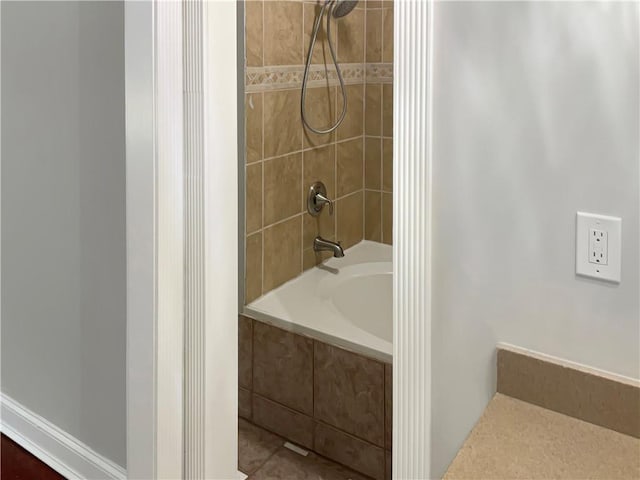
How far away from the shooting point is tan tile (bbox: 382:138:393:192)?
9.65 feet

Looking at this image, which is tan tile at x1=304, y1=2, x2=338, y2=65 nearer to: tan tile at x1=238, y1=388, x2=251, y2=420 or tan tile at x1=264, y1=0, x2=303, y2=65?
tan tile at x1=264, y1=0, x2=303, y2=65

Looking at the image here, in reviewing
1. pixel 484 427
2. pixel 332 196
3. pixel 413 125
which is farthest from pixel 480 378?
pixel 332 196

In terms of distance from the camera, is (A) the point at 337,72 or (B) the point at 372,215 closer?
(A) the point at 337,72

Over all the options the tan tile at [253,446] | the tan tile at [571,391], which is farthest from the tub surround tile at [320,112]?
the tan tile at [571,391]

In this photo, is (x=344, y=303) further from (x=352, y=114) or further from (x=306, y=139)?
(x=352, y=114)

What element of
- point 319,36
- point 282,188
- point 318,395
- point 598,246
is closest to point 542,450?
point 598,246

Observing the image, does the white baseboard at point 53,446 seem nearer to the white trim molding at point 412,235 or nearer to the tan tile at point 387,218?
the white trim molding at point 412,235

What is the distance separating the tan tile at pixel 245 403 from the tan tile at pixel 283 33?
1.29 metres

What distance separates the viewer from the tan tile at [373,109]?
2.93 metres

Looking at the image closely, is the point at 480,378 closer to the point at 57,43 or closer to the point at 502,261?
the point at 502,261

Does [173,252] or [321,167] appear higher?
[321,167]

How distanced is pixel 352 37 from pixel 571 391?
220 centimetres

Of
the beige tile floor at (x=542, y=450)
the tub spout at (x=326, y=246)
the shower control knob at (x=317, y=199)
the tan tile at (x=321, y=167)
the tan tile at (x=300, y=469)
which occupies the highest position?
the tan tile at (x=321, y=167)

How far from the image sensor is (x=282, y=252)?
250cm
